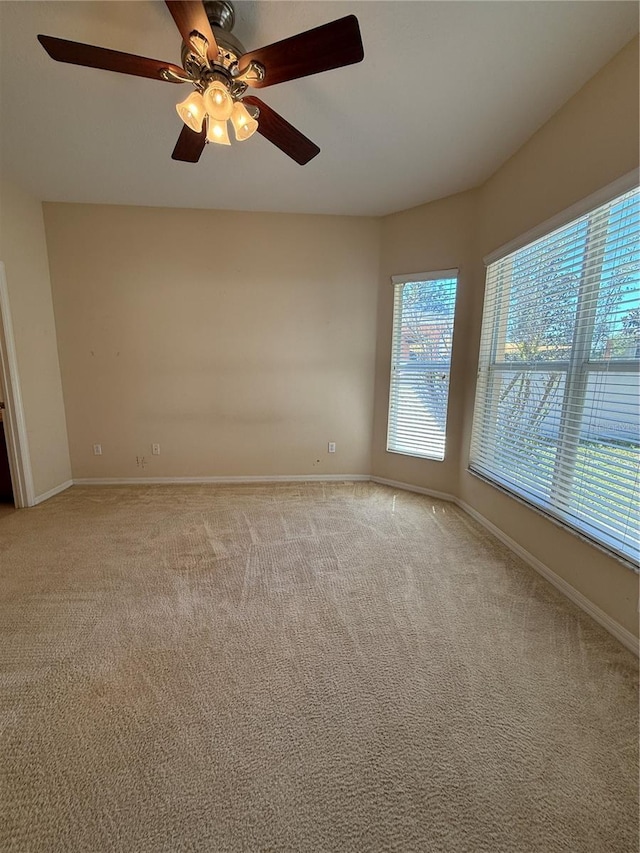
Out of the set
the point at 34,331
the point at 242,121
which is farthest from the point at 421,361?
the point at 34,331

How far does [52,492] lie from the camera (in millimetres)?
3242

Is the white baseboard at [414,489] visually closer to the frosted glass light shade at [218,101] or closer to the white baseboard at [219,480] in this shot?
the white baseboard at [219,480]

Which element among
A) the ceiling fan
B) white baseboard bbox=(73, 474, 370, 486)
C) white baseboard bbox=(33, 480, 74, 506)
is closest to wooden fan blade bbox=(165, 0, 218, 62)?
the ceiling fan

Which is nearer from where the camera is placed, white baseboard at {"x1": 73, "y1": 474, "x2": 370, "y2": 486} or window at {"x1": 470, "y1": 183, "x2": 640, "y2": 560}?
window at {"x1": 470, "y1": 183, "x2": 640, "y2": 560}

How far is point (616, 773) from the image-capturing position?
1.07 meters

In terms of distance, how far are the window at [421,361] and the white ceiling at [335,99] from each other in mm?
782

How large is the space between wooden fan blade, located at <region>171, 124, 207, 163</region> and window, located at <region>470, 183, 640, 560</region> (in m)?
2.12

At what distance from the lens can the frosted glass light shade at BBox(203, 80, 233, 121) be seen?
1.40 m

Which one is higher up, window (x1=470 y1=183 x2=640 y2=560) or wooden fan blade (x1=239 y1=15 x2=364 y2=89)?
wooden fan blade (x1=239 y1=15 x2=364 y2=89)

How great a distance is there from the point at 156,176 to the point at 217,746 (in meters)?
3.59

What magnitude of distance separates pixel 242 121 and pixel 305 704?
2544 mm

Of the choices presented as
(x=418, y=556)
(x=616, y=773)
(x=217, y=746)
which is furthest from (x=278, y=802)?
(x=418, y=556)

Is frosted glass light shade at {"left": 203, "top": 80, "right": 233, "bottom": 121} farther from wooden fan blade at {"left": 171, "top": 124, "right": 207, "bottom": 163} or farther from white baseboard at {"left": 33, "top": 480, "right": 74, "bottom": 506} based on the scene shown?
white baseboard at {"left": 33, "top": 480, "right": 74, "bottom": 506}

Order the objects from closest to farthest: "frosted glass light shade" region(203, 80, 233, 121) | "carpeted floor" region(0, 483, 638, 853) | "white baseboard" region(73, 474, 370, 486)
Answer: "carpeted floor" region(0, 483, 638, 853) < "frosted glass light shade" region(203, 80, 233, 121) < "white baseboard" region(73, 474, 370, 486)
